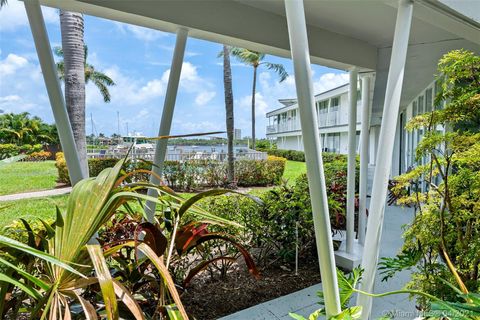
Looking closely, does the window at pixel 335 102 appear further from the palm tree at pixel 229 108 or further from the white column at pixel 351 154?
the white column at pixel 351 154

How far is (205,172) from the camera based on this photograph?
1122 cm

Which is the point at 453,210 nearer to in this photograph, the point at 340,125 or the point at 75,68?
the point at 75,68

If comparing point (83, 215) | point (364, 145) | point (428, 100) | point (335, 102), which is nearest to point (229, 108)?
point (428, 100)

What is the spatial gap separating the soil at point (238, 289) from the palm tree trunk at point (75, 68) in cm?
319

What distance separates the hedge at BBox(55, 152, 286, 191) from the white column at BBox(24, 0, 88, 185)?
28.1 ft

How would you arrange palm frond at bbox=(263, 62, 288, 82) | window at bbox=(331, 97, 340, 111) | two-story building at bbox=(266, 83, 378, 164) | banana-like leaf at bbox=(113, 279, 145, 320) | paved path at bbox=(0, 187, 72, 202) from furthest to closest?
window at bbox=(331, 97, 340, 111) → palm frond at bbox=(263, 62, 288, 82) → two-story building at bbox=(266, 83, 378, 164) → paved path at bbox=(0, 187, 72, 202) → banana-like leaf at bbox=(113, 279, 145, 320)

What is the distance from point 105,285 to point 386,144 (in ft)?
5.44

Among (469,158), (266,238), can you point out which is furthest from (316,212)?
(266,238)

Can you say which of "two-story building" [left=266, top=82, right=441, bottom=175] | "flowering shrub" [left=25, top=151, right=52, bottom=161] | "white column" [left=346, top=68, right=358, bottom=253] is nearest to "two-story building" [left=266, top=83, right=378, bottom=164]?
"two-story building" [left=266, top=82, right=441, bottom=175]

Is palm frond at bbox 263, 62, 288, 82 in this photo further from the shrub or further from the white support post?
the white support post

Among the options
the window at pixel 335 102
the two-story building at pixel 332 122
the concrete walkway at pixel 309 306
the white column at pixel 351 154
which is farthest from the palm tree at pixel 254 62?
the concrete walkway at pixel 309 306

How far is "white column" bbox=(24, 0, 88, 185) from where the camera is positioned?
1638 millimetres

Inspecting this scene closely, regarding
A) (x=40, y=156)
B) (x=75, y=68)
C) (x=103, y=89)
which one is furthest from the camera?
(x=103, y=89)

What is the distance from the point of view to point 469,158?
1884mm
